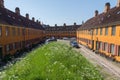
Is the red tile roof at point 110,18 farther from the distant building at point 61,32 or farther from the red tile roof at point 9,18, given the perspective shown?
the distant building at point 61,32

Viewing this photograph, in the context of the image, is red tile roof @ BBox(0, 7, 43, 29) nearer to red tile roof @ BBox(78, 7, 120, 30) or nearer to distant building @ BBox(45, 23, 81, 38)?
red tile roof @ BBox(78, 7, 120, 30)

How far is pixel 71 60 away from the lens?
1667 centimetres

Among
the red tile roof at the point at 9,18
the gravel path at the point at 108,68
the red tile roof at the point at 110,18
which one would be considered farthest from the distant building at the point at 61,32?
the gravel path at the point at 108,68

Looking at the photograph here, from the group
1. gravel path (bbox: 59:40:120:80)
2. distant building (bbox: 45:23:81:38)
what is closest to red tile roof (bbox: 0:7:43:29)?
gravel path (bbox: 59:40:120:80)

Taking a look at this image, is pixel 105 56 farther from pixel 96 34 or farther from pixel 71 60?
pixel 71 60

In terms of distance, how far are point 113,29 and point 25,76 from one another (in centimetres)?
2252

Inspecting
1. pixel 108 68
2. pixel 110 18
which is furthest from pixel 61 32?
pixel 108 68

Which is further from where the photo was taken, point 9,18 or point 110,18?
point 9,18

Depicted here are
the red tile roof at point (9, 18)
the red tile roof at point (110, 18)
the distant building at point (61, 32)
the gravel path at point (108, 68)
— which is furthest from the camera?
the distant building at point (61, 32)

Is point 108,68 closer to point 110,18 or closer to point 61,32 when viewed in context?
point 110,18

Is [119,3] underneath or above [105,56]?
above

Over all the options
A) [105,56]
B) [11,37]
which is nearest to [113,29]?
[105,56]

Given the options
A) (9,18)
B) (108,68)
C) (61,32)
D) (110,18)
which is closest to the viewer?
(108,68)

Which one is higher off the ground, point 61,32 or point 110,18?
point 110,18
